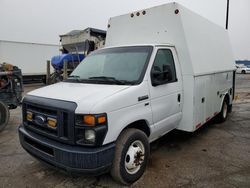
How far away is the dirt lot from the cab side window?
1.55 metres

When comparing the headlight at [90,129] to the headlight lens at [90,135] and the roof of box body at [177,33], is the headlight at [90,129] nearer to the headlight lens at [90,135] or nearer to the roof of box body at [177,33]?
the headlight lens at [90,135]

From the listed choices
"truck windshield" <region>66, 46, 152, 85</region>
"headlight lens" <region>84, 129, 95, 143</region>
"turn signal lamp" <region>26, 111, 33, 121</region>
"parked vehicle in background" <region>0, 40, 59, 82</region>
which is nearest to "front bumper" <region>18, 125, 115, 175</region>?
"headlight lens" <region>84, 129, 95, 143</region>

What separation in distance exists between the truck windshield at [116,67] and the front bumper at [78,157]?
1.12 m

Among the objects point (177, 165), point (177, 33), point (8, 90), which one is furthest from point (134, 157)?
point (8, 90)

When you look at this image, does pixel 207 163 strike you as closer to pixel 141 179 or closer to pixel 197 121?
pixel 197 121

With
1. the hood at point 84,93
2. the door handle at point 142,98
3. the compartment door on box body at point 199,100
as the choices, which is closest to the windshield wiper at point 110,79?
the hood at point 84,93

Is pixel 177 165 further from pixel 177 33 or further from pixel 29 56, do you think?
pixel 29 56

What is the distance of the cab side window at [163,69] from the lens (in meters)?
3.42

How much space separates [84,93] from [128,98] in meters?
0.63

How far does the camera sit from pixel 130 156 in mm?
3086

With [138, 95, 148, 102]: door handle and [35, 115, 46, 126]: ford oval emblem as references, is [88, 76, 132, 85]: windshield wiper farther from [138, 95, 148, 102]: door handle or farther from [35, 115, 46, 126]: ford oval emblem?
[35, 115, 46, 126]: ford oval emblem

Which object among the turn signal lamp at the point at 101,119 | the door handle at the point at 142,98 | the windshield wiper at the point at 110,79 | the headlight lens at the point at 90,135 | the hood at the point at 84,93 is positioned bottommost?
the headlight lens at the point at 90,135

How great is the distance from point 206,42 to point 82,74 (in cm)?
318

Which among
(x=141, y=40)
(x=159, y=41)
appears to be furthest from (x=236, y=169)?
(x=141, y=40)
